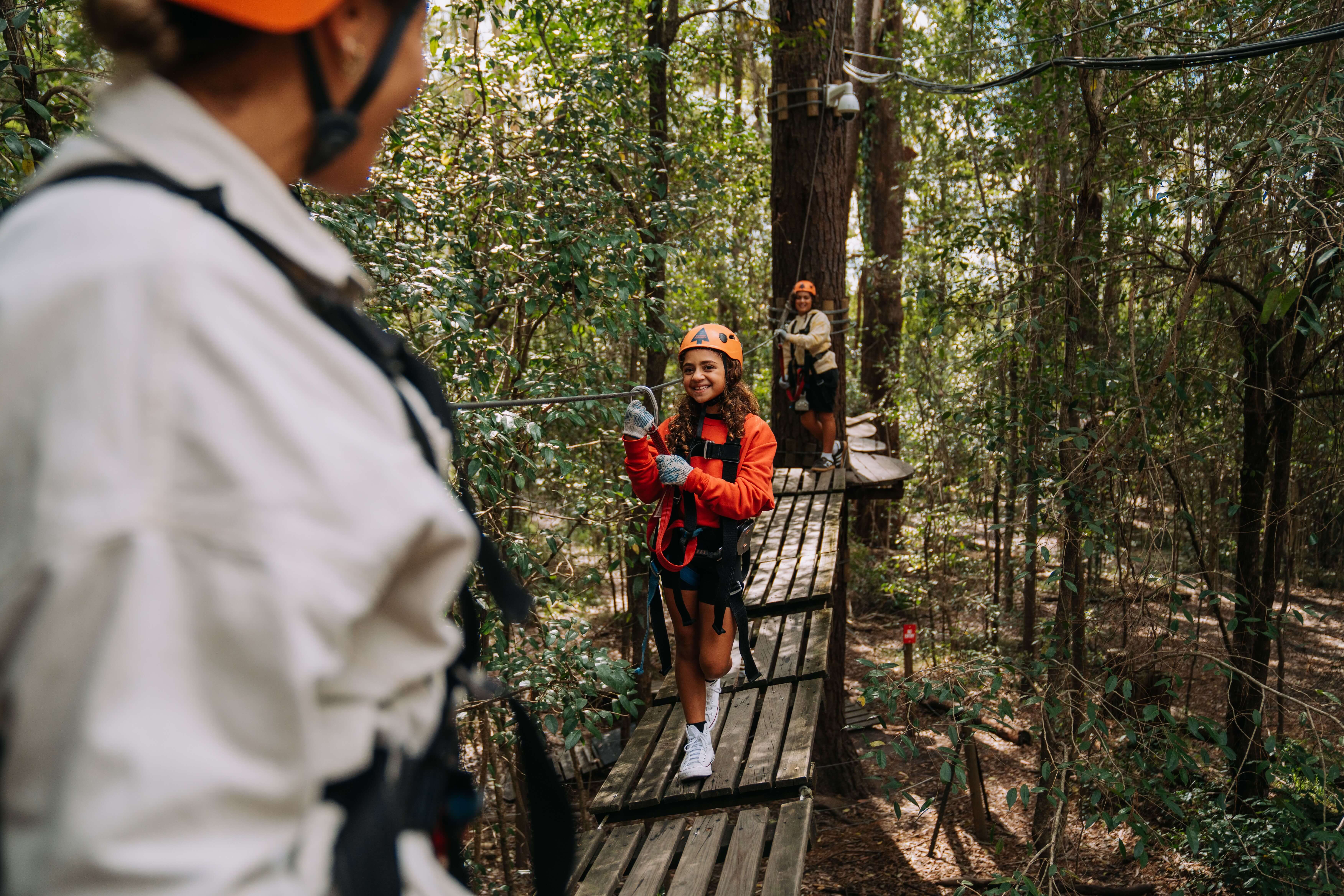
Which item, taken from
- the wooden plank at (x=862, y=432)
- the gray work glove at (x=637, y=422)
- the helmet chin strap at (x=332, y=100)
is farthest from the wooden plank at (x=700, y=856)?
the wooden plank at (x=862, y=432)

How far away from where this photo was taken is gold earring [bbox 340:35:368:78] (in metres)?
0.75

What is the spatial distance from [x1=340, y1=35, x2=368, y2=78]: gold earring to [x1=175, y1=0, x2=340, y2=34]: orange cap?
50mm

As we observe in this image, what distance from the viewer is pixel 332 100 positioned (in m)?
0.74

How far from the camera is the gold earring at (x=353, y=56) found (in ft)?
2.46

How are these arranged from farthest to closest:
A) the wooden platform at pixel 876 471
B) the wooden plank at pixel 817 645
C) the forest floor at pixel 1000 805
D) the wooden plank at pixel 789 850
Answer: the wooden platform at pixel 876 471, the forest floor at pixel 1000 805, the wooden plank at pixel 817 645, the wooden plank at pixel 789 850

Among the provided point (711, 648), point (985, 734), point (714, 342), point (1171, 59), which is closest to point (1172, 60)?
point (1171, 59)

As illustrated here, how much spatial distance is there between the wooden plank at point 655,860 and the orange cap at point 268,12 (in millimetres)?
2894

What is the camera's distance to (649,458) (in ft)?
12.5

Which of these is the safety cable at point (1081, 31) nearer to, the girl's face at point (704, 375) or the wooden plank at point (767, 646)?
the girl's face at point (704, 375)

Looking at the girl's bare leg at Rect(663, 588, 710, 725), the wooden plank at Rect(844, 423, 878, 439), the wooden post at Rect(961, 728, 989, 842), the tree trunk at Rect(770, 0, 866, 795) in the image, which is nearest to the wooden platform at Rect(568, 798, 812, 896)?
the girl's bare leg at Rect(663, 588, 710, 725)

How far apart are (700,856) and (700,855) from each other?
0.01 metres

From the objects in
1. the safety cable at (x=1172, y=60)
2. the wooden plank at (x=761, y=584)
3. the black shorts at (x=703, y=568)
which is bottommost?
the wooden plank at (x=761, y=584)

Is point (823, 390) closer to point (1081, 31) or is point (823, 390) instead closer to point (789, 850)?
point (1081, 31)

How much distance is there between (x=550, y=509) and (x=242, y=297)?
5.44 metres
